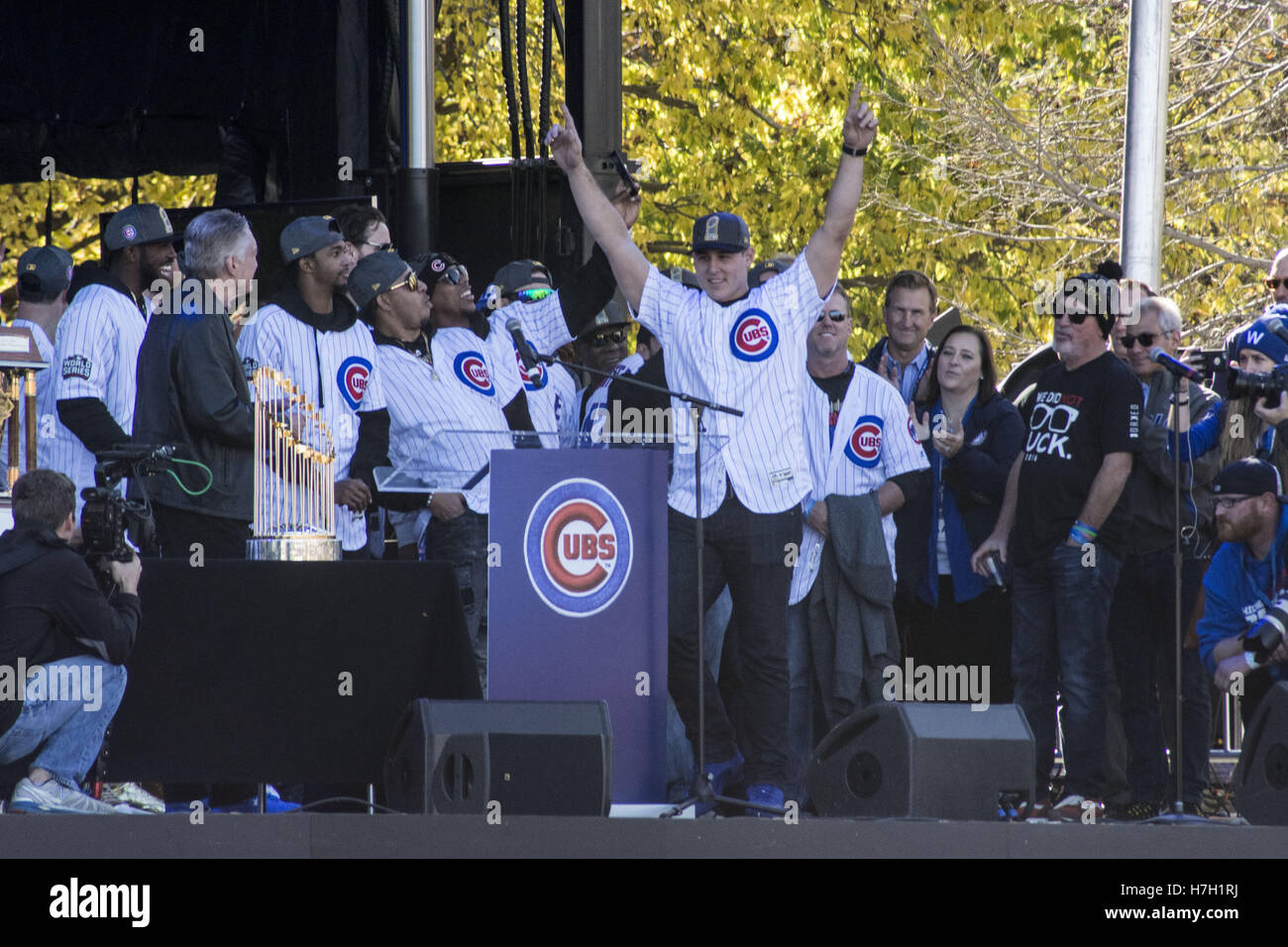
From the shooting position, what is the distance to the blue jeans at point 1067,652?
24.1 ft

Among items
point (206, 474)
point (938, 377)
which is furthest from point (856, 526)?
point (206, 474)

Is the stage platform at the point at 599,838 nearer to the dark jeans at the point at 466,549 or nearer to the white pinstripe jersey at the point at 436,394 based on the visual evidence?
the dark jeans at the point at 466,549

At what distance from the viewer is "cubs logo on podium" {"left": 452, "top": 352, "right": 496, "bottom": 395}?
7738mm

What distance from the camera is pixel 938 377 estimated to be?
329 inches

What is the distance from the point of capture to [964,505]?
323 inches

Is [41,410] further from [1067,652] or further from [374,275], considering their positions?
[1067,652]

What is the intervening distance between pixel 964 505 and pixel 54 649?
12.3ft

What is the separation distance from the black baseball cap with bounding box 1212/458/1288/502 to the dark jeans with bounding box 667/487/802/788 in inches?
62.9

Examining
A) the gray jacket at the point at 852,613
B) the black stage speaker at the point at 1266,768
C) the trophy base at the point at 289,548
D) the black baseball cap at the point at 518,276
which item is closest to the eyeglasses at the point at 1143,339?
the gray jacket at the point at 852,613

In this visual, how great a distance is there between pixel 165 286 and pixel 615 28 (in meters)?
2.85

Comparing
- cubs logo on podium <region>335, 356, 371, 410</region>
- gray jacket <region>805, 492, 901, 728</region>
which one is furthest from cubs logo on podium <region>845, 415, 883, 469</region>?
cubs logo on podium <region>335, 356, 371, 410</region>

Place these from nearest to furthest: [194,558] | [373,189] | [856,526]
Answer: [194,558]
[856,526]
[373,189]
